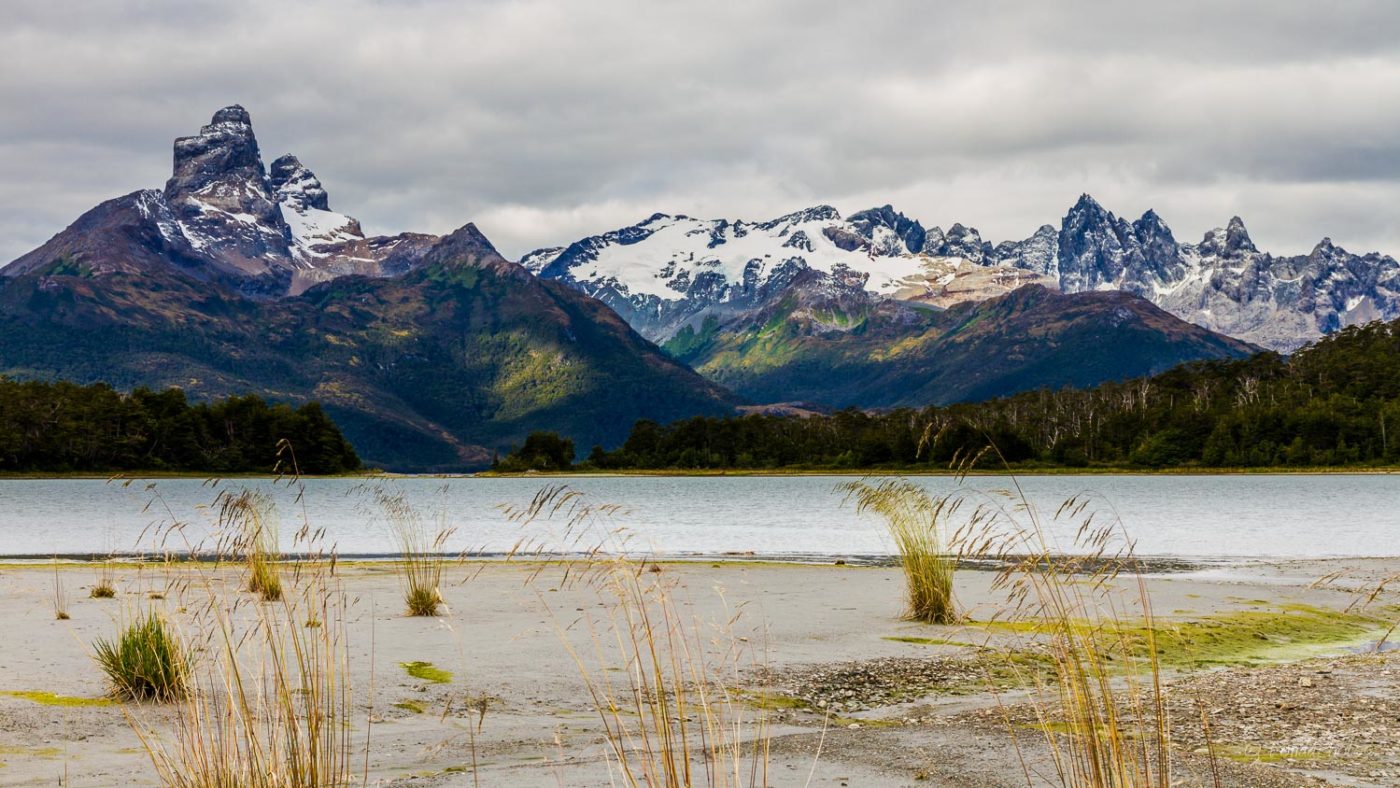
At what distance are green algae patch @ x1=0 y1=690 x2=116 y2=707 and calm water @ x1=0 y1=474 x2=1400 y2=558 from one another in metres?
5.56

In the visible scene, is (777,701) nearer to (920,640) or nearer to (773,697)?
(773,697)

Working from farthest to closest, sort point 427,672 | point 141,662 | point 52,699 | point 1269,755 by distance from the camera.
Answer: point 427,672, point 52,699, point 141,662, point 1269,755

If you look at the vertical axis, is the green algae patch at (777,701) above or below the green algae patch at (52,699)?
below

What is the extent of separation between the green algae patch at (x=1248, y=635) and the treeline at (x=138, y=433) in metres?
132

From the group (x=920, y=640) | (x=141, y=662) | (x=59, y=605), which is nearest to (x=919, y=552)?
(x=920, y=640)

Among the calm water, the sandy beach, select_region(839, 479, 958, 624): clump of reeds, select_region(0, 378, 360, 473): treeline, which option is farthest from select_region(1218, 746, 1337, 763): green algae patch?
select_region(0, 378, 360, 473): treeline

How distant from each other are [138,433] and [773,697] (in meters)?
155

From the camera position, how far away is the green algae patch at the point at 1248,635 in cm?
1880

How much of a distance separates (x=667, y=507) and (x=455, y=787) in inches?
3351

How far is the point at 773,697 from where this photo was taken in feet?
48.2

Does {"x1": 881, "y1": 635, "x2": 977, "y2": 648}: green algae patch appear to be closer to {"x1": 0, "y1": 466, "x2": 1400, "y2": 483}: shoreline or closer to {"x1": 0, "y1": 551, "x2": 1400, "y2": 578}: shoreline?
{"x1": 0, "y1": 551, "x2": 1400, "y2": 578}: shoreline

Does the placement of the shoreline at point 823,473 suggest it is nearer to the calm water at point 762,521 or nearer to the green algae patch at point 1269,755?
the calm water at point 762,521

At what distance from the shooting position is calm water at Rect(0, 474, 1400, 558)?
49.2 m

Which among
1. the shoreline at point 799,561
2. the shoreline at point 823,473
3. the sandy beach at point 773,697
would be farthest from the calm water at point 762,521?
the shoreline at point 823,473
